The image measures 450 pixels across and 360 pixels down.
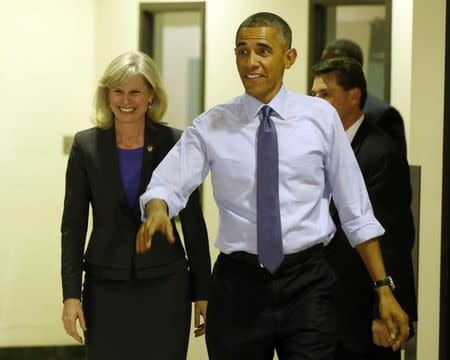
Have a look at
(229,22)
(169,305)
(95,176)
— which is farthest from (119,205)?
(229,22)

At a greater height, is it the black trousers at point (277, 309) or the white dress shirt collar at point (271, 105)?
the white dress shirt collar at point (271, 105)

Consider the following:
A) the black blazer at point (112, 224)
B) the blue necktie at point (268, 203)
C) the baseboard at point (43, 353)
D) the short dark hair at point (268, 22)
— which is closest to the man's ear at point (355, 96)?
the black blazer at point (112, 224)

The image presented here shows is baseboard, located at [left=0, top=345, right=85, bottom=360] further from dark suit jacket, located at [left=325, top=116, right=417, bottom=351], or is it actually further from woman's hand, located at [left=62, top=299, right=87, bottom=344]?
dark suit jacket, located at [left=325, top=116, right=417, bottom=351]

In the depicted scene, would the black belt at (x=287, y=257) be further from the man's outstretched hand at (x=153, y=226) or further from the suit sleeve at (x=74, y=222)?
the suit sleeve at (x=74, y=222)

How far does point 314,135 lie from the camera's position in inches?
99.9

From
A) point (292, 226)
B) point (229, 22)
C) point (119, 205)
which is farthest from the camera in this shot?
point (229, 22)

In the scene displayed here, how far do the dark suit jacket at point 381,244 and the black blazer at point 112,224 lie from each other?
19.5 inches

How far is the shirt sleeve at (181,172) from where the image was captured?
2.50 m

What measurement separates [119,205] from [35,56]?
93.7 inches

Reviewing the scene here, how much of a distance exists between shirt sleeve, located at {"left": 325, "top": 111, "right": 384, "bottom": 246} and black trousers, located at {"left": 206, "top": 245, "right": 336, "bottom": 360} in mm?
129

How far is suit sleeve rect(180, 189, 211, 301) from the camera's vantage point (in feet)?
10.1

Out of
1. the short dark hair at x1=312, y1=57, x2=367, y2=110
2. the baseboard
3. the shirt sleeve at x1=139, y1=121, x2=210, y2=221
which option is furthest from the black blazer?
the baseboard

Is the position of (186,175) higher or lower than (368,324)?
higher

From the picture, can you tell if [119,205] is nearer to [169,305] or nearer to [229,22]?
[169,305]
